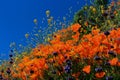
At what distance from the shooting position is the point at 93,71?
6961 mm

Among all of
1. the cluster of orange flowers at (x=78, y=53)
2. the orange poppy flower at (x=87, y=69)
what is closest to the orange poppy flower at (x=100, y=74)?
the orange poppy flower at (x=87, y=69)

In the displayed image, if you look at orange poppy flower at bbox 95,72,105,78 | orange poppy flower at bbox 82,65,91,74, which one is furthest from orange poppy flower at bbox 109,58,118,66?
orange poppy flower at bbox 82,65,91,74

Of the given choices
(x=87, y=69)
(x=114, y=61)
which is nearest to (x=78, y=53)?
(x=87, y=69)

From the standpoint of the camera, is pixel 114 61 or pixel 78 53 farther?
pixel 78 53

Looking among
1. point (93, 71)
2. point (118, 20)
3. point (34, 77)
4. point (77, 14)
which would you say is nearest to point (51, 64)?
point (34, 77)

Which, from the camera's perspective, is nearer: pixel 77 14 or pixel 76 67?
pixel 76 67

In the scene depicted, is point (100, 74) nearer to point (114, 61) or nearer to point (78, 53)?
point (114, 61)

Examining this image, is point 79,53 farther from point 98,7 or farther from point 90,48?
point 98,7

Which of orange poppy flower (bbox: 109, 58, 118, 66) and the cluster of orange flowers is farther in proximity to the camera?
the cluster of orange flowers

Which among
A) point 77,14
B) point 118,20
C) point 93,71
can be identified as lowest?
point 93,71

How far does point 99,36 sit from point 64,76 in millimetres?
933

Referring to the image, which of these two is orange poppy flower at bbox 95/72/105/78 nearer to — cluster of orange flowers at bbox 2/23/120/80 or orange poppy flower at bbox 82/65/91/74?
orange poppy flower at bbox 82/65/91/74

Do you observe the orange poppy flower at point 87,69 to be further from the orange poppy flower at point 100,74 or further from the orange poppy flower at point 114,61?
the orange poppy flower at point 114,61

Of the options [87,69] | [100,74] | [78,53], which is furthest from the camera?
[78,53]
